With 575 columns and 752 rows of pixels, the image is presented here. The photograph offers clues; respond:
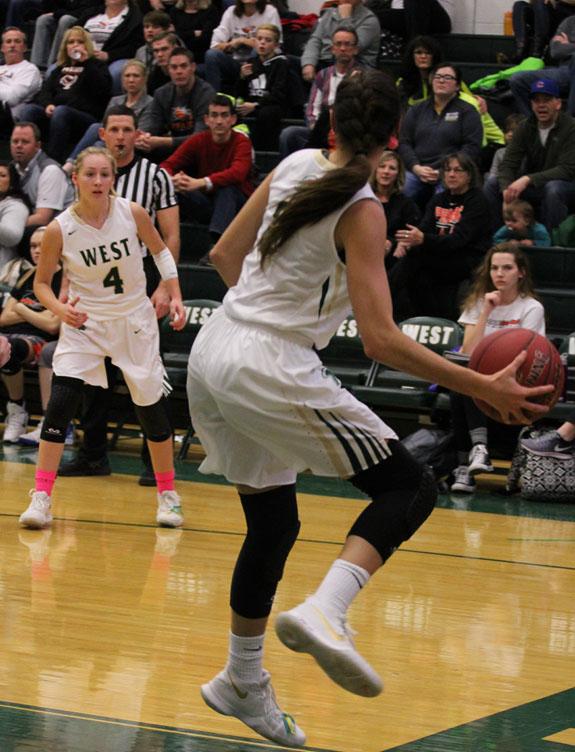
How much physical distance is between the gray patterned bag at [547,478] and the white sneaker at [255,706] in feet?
15.4

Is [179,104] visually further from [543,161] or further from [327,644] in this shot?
[327,644]

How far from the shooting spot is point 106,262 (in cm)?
671

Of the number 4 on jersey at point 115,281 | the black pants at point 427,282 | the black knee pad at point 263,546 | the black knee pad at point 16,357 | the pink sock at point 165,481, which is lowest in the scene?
the black knee pad at point 16,357

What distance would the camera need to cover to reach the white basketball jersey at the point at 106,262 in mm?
6617

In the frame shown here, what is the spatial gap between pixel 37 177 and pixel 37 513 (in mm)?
5244

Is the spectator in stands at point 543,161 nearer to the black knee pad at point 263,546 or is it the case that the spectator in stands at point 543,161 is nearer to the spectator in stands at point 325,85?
the spectator in stands at point 325,85

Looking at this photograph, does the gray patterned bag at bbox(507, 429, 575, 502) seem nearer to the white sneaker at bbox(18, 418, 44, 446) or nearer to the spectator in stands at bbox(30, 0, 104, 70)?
the white sneaker at bbox(18, 418, 44, 446)

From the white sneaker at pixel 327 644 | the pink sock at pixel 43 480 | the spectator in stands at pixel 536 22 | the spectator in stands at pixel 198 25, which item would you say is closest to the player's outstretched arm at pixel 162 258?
the pink sock at pixel 43 480

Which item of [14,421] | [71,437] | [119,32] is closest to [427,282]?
[71,437]

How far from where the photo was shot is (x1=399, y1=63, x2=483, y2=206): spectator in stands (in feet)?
33.3

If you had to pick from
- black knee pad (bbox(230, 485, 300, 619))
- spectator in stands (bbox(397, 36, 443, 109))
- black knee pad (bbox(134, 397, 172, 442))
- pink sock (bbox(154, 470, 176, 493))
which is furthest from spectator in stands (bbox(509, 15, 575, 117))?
black knee pad (bbox(230, 485, 300, 619))

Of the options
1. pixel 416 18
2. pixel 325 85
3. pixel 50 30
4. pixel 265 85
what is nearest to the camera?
pixel 325 85

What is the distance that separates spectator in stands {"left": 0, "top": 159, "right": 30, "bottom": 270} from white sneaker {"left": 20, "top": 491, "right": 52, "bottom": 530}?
440cm

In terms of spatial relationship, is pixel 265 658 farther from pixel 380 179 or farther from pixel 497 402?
pixel 380 179
